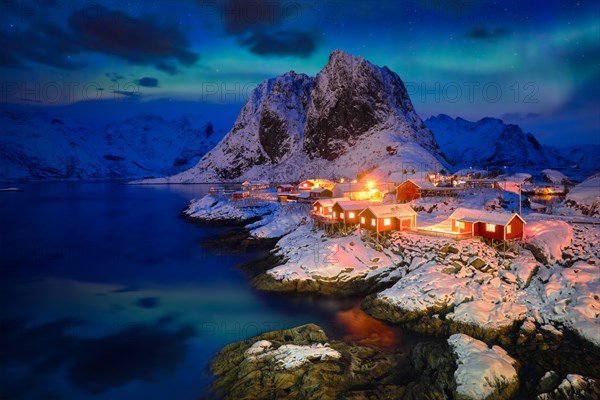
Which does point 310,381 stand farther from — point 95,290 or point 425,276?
point 95,290

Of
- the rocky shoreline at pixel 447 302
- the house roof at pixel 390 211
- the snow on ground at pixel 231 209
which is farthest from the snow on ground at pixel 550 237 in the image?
the snow on ground at pixel 231 209

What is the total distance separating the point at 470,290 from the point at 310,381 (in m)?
15.9

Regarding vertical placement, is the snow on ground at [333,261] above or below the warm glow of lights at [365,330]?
above

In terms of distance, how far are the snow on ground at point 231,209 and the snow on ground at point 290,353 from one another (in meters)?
48.3

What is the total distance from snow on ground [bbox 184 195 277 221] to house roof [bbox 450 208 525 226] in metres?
41.0

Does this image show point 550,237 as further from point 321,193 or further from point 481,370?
point 321,193

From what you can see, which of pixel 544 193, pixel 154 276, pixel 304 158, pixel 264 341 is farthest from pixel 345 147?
pixel 264 341

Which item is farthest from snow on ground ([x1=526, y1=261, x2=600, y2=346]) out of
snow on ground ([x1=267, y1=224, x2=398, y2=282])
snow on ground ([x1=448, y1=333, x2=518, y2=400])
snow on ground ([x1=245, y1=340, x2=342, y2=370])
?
snow on ground ([x1=245, y1=340, x2=342, y2=370])

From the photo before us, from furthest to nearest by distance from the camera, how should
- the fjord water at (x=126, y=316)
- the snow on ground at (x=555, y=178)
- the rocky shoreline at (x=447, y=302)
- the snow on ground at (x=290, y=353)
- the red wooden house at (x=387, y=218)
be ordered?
the snow on ground at (x=555, y=178) < the red wooden house at (x=387, y=218) < the fjord water at (x=126, y=316) < the snow on ground at (x=290, y=353) < the rocky shoreline at (x=447, y=302)

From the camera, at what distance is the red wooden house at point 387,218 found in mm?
39219

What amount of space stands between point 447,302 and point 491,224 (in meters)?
11.0

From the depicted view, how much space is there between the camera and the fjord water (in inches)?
787

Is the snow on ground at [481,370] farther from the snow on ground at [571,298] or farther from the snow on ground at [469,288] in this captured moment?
the snow on ground at [571,298]

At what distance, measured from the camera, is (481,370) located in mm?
17312
